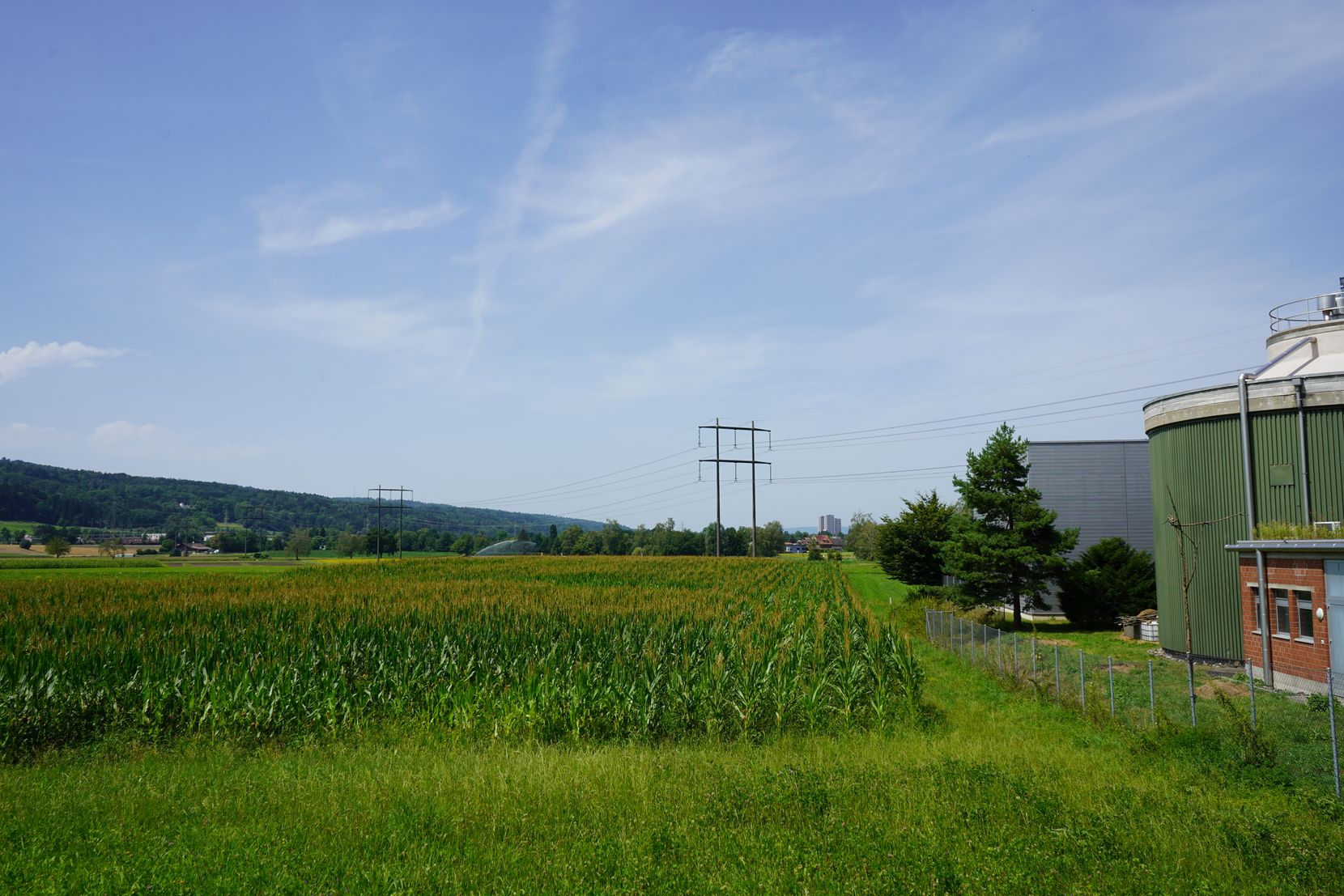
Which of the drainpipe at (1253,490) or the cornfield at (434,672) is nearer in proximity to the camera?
the cornfield at (434,672)

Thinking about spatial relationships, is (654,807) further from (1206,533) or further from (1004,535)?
(1004,535)

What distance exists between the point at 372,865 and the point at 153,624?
55.4 feet

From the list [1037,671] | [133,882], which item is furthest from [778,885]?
[1037,671]

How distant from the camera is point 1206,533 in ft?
84.7

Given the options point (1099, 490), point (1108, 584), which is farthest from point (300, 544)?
point (1108, 584)

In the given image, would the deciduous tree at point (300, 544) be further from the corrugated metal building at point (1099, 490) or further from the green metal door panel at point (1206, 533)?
the green metal door panel at point (1206, 533)

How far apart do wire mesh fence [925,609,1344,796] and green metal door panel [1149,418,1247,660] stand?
58.8 inches

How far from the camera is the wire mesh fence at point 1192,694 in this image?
12.4 m

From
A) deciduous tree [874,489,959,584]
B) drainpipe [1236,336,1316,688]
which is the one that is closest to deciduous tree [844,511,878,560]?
deciduous tree [874,489,959,584]

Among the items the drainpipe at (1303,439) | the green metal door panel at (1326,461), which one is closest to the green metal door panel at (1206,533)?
the drainpipe at (1303,439)

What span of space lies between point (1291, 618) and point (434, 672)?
69.0 ft

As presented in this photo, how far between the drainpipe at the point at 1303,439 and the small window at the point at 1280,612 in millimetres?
2892

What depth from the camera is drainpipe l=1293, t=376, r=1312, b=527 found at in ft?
74.5

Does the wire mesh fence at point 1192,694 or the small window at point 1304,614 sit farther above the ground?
the small window at point 1304,614
